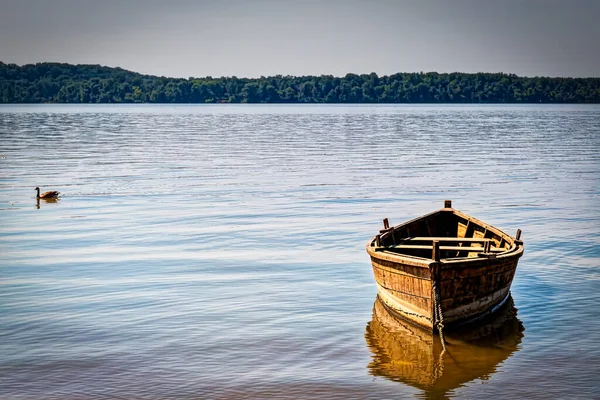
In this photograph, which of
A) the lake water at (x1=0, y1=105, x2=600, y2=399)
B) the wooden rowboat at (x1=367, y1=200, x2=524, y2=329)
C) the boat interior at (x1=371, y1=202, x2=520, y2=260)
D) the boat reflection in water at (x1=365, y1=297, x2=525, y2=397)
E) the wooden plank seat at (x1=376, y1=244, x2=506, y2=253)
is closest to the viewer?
the lake water at (x1=0, y1=105, x2=600, y2=399)

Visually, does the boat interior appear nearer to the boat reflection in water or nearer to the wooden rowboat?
the wooden rowboat

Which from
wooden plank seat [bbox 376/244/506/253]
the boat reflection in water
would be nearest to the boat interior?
wooden plank seat [bbox 376/244/506/253]

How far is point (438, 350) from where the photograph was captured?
1619cm

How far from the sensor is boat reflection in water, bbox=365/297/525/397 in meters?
15.1

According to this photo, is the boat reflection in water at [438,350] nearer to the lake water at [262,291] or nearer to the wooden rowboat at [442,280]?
the lake water at [262,291]

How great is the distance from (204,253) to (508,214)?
13707 mm

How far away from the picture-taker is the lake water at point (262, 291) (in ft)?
49.0

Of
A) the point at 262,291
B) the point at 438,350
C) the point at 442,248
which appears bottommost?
the point at 438,350

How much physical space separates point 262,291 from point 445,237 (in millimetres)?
5432

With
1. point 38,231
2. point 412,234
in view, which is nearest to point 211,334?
point 412,234

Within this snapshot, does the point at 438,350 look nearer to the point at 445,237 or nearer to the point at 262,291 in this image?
the point at 262,291

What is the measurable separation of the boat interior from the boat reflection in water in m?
1.74

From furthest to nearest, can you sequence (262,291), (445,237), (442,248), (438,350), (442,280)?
(445,237) < (262,291) < (442,248) < (438,350) < (442,280)

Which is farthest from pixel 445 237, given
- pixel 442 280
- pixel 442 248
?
pixel 442 280
